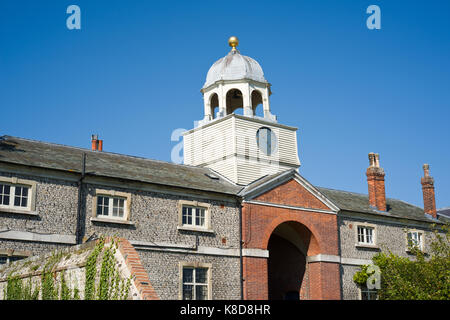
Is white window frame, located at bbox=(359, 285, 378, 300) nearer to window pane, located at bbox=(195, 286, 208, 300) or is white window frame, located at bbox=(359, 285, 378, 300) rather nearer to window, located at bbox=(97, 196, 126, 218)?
window pane, located at bbox=(195, 286, 208, 300)

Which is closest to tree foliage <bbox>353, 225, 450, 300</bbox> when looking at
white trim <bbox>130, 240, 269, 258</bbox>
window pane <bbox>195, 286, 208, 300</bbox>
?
white trim <bbox>130, 240, 269, 258</bbox>

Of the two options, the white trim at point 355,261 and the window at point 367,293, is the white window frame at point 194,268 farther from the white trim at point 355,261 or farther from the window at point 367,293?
the window at point 367,293

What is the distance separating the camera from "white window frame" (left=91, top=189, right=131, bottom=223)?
76.2 feet

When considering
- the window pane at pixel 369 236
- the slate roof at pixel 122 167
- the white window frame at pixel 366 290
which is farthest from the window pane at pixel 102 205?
the window pane at pixel 369 236

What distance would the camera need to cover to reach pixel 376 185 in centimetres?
3538

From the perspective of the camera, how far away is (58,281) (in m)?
14.2

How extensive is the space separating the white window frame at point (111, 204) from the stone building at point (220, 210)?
1.7 inches

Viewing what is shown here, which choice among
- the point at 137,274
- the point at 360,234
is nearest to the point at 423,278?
the point at 360,234

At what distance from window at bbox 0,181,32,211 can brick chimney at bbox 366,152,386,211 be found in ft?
69.4

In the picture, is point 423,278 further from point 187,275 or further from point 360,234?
point 187,275

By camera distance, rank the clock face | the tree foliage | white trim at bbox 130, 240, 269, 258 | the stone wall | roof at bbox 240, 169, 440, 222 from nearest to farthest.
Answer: white trim at bbox 130, 240, 269, 258
the tree foliage
roof at bbox 240, 169, 440, 222
the stone wall
the clock face

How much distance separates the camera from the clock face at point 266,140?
32.0 m
